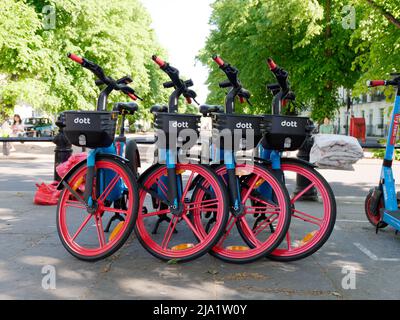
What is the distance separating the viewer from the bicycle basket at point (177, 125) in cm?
364

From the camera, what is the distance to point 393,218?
4398 mm

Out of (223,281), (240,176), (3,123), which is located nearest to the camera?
(223,281)

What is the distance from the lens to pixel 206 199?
151 inches

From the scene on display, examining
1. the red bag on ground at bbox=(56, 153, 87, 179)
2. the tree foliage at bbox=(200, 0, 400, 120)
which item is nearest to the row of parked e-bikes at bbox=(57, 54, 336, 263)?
the red bag on ground at bbox=(56, 153, 87, 179)

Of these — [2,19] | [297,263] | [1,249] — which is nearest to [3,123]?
[2,19]

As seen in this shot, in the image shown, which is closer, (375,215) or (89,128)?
(89,128)

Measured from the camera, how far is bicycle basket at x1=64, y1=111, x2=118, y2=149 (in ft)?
11.8

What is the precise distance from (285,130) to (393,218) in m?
1.52

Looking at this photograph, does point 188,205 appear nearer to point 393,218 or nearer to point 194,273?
point 194,273

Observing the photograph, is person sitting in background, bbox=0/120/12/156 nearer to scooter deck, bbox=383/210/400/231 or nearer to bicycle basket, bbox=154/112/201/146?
bicycle basket, bbox=154/112/201/146

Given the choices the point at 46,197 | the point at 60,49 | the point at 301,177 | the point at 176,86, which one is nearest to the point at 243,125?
the point at 176,86
